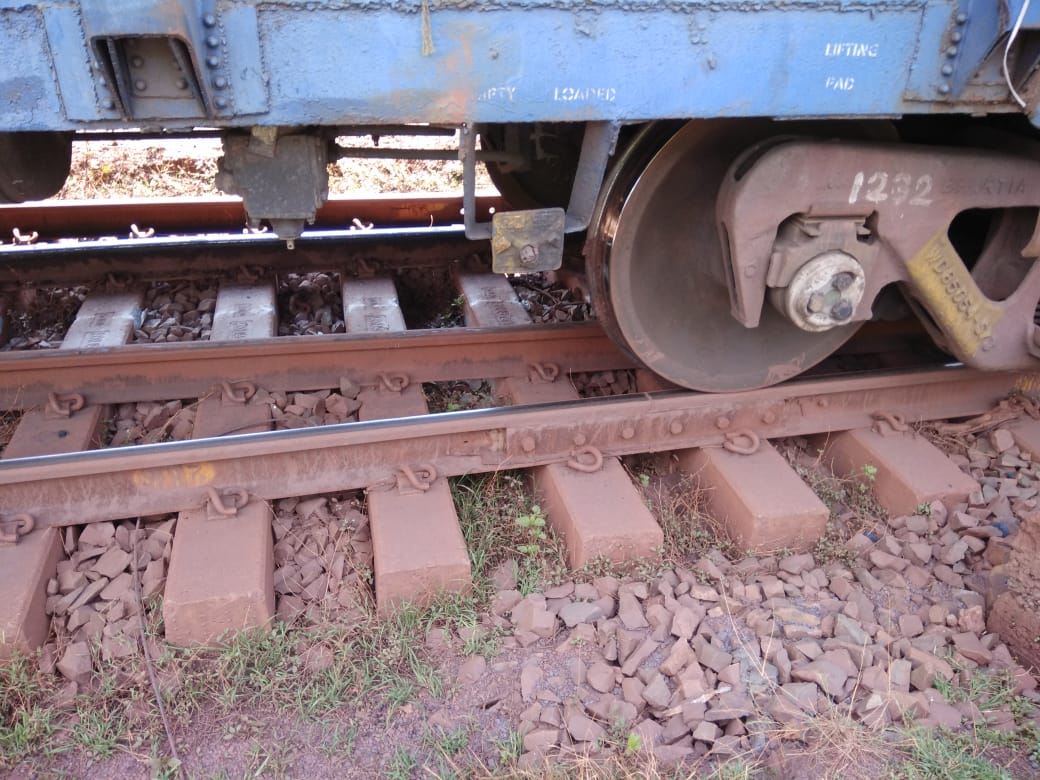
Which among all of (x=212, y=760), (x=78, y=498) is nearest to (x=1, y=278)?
(x=78, y=498)

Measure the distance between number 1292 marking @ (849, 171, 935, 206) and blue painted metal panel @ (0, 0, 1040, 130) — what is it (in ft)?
1.08

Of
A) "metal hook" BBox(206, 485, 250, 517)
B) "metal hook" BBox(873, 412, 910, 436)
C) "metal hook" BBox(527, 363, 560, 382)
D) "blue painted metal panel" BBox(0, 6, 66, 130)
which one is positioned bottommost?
"metal hook" BBox(527, 363, 560, 382)

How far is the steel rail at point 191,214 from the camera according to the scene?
517 cm

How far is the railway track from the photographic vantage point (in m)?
2.93

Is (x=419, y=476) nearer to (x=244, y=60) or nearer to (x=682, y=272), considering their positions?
(x=682, y=272)

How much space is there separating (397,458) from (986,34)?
254 centimetres

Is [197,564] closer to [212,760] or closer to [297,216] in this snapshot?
[212,760]

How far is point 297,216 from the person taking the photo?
2.74 m

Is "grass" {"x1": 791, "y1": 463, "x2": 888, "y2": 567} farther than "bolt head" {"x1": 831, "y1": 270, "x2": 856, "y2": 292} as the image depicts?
Yes

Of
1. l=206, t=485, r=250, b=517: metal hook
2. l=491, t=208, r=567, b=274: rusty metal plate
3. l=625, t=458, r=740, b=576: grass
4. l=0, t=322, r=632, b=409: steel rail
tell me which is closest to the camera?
l=491, t=208, r=567, b=274: rusty metal plate

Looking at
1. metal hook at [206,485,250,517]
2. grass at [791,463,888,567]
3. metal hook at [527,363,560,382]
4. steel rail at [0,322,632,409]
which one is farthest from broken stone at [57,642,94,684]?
grass at [791,463,888,567]

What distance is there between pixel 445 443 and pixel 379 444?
266 mm

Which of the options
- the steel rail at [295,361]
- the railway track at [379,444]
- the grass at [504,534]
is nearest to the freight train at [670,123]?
the railway track at [379,444]

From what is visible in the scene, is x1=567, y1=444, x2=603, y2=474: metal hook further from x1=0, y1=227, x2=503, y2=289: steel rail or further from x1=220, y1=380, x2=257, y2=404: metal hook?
x1=0, y1=227, x2=503, y2=289: steel rail
